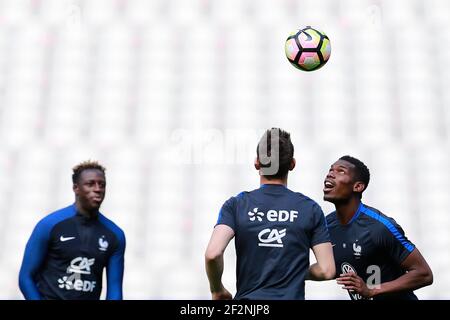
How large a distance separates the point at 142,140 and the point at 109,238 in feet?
8.64

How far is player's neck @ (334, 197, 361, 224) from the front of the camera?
12.8 feet

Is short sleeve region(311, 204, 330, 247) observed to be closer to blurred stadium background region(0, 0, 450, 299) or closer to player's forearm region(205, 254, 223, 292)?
player's forearm region(205, 254, 223, 292)

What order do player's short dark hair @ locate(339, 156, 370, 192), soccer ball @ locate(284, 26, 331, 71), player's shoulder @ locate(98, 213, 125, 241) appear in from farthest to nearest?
soccer ball @ locate(284, 26, 331, 71), player's shoulder @ locate(98, 213, 125, 241), player's short dark hair @ locate(339, 156, 370, 192)

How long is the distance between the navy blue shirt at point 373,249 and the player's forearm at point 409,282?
0.39ft

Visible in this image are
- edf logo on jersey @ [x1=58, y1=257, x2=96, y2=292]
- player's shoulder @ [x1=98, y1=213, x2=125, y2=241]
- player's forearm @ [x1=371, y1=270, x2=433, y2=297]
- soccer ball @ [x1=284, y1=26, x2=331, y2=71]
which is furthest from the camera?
soccer ball @ [x1=284, y1=26, x2=331, y2=71]

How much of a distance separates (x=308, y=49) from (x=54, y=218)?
2184mm

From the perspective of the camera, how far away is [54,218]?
12.9 ft

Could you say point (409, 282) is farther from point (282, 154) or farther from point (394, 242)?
point (282, 154)

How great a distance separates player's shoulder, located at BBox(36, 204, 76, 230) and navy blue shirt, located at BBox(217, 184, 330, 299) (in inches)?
58.8

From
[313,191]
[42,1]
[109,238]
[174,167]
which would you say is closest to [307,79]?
[313,191]

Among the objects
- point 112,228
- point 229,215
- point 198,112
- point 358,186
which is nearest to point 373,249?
point 358,186

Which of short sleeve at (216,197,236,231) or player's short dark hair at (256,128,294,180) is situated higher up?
player's short dark hair at (256,128,294,180)

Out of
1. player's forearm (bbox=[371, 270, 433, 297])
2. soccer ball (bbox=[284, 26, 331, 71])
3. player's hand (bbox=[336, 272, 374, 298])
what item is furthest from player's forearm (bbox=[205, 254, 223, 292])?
soccer ball (bbox=[284, 26, 331, 71])

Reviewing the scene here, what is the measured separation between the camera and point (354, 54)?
691 centimetres
